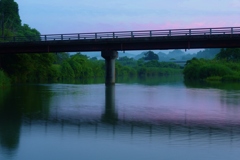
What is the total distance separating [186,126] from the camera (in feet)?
72.1

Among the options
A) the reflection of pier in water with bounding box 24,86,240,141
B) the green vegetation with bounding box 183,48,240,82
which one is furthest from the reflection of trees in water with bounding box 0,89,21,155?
the green vegetation with bounding box 183,48,240,82

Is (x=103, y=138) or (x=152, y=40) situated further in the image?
(x=152, y=40)

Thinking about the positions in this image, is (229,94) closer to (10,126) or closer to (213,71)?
(10,126)

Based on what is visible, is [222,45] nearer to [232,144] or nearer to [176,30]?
[176,30]

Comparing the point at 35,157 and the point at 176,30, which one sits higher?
the point at 176,30

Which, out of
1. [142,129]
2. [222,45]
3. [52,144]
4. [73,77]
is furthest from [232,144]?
[73,77]

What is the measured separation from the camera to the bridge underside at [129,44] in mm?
53219

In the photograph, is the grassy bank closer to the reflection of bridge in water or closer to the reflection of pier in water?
the reflection of bridge in water

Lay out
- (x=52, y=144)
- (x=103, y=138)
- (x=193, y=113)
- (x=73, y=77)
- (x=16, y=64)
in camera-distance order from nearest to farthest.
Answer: (x=52, y=144), (x=103, y=138), (x=193, y=113), (x=16, y=64), (x=73, y=77)

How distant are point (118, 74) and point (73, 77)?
44.3 m

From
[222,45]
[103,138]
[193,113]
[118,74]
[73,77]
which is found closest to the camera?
[103,138]

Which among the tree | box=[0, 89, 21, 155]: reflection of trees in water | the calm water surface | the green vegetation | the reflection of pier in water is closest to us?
the calm water surface

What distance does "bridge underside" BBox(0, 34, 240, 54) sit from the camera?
53.2 metres

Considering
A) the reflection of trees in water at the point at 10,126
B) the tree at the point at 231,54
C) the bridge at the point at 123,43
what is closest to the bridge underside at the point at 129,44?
the bridge at the point at 123,43
